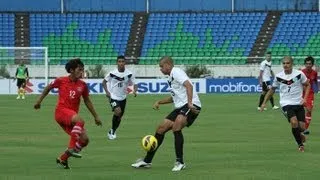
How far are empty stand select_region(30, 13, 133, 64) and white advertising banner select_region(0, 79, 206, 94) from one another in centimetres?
862

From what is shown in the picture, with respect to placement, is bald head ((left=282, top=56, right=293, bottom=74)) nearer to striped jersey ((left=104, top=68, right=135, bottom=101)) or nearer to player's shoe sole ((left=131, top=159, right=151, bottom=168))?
player's shoe sole ((left=131, top=159, right=151, bottom=168))

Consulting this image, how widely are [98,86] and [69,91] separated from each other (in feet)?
114

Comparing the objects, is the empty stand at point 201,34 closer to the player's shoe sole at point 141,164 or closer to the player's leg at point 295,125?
the player's leg at point 295,125

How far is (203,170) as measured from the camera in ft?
45.4

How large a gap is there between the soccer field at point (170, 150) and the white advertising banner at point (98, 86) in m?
20.2

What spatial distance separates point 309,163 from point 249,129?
26.7ft

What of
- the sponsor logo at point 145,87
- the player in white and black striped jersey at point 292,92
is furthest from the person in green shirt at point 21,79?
the player in white and black striped jersey at point 292,92

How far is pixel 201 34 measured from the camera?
60656mm

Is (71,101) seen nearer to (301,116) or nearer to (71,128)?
(71,128)

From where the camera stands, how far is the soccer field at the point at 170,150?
13.4m

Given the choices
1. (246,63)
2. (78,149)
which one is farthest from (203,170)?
(246,63)

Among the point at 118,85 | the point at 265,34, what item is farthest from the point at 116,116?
the point at 265,34

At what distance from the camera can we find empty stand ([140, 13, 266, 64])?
58.8 metres

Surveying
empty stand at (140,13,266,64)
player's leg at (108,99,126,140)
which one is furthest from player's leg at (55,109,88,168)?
empty stand at (140,13,266,64)
